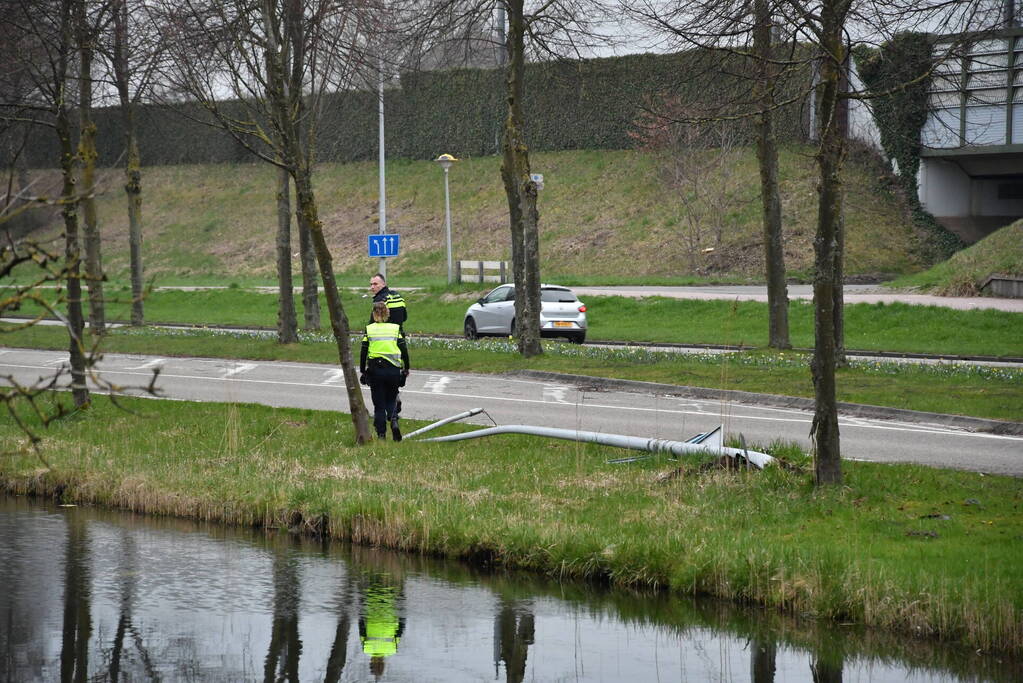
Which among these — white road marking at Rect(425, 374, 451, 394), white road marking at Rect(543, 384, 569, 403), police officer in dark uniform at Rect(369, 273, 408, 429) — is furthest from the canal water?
white road marking at Rect(425, 374, 451, 394)

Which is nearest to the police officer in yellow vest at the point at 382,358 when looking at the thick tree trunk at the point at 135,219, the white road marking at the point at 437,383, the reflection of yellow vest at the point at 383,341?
the reflection of yellow vest at the point at 383,341

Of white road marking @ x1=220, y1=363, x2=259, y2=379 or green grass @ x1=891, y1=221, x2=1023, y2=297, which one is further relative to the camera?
green grass @ x1=891, y1=221, x2=1023, y2=297

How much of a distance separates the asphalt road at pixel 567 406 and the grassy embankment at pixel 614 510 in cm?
141

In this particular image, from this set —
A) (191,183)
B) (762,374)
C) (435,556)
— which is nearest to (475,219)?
(191,183)

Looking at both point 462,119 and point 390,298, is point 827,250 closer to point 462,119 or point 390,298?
point 390,298

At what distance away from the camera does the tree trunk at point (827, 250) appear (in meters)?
10.7

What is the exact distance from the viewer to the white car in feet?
93.8

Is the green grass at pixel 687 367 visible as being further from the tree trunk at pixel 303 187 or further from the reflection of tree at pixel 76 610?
the reflection of tree at pixel 76 610

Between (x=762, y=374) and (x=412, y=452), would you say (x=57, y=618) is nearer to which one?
(x=412, y=452)

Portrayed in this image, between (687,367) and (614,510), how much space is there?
10.8m

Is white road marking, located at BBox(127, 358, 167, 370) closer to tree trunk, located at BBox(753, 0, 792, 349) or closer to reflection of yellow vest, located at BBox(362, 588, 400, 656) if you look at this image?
tree trunk, located at BBox(753, 0, 792, 349)

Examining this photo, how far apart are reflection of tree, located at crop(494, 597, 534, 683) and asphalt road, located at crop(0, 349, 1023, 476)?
3.70m

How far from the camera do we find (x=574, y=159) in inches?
2135

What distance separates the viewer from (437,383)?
69.6ft
